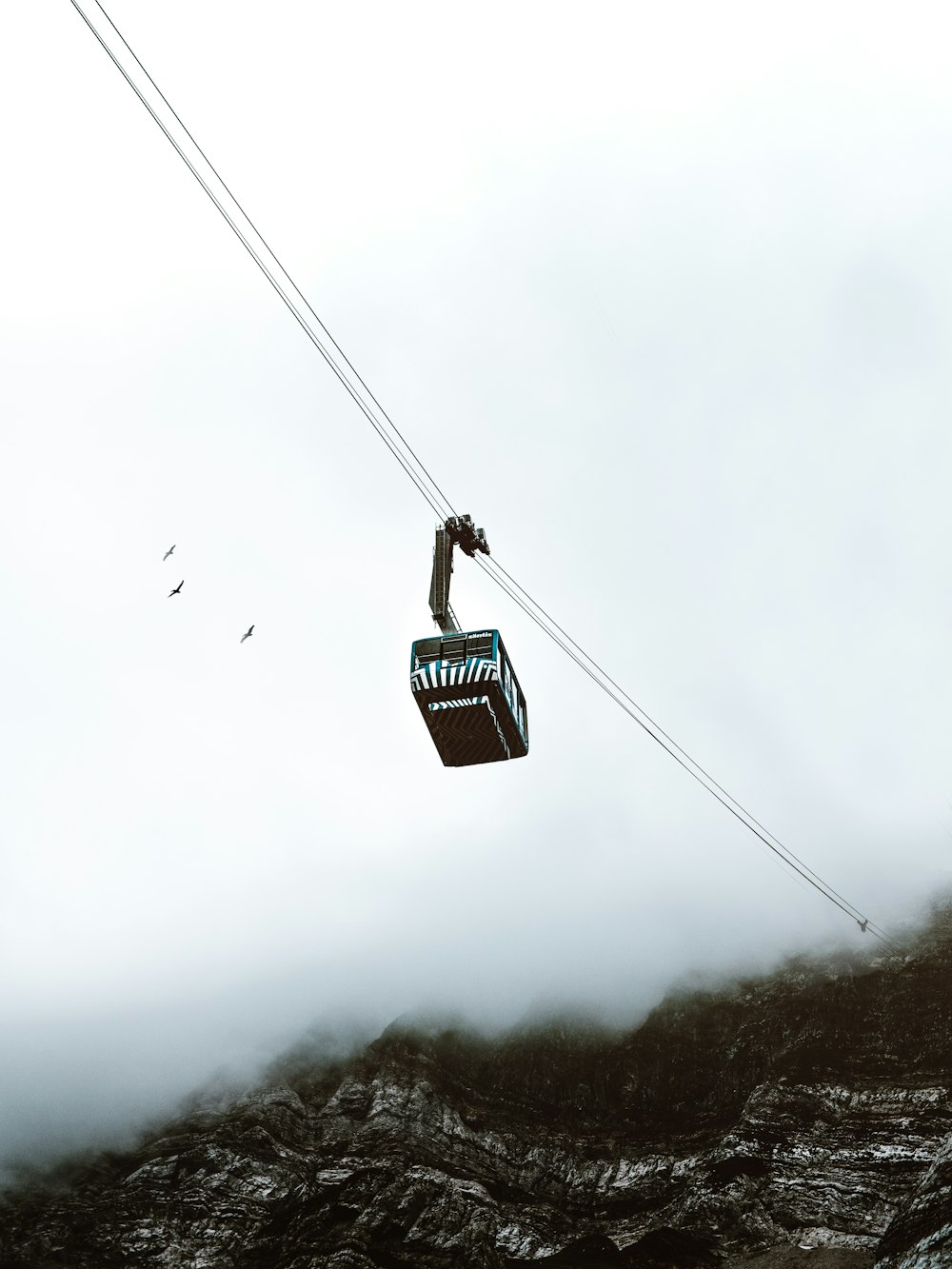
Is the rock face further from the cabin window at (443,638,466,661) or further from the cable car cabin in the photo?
the cabin window at (443,638,466,661)

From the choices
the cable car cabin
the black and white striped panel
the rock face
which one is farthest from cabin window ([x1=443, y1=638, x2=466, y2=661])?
the rock face

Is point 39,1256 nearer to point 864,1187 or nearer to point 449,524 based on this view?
point 864,1187

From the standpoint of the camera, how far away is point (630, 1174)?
6973 inches

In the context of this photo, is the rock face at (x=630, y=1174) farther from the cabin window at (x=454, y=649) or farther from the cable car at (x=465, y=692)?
the cabin window at (x=454, y=649)

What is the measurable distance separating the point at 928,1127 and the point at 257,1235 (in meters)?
104

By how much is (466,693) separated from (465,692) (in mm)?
115

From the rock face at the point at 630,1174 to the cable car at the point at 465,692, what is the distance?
111m

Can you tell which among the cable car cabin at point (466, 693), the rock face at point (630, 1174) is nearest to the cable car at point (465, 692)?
the cable car cabin at point (466, 693)

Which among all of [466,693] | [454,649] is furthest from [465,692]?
[454,649]

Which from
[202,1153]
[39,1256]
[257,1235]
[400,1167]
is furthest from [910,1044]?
[39,1256]

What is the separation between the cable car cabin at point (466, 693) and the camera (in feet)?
197

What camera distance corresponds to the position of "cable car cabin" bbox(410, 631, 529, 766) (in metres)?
59.9

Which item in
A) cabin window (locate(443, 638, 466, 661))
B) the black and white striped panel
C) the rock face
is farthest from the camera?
the rock face

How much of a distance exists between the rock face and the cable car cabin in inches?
4382
